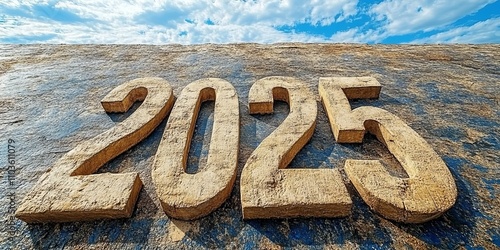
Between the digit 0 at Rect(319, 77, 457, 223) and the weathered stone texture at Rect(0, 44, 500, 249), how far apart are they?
0.25 ft

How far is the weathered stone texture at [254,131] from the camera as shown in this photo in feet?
4.88

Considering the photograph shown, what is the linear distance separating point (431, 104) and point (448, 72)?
51.2 inches

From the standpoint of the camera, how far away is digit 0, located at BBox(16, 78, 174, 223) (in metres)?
1.52

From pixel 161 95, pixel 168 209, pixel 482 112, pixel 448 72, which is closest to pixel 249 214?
pixel 168 209

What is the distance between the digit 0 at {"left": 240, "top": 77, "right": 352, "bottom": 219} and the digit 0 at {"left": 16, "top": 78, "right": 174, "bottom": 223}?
0.75 metres

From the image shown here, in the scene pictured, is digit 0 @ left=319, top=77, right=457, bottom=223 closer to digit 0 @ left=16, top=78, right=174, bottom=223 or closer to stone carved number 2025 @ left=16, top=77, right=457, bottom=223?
stone carved number 2025 @ left=16, top=77, right=457, bottom=223

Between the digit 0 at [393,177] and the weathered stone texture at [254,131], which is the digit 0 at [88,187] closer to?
the weathered stone texture at [254,131]

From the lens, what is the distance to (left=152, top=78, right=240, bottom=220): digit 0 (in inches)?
60.5

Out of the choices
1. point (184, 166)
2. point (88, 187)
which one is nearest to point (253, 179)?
point (184, 166)

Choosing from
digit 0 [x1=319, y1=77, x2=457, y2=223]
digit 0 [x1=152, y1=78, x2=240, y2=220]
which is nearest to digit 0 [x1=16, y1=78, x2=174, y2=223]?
digit 0 [x1=152, y1=78, x2=240, y2=220]

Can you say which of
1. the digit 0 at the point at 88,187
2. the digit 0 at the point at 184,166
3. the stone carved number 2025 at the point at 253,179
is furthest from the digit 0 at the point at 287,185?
the digit 0 at the point at 88,187

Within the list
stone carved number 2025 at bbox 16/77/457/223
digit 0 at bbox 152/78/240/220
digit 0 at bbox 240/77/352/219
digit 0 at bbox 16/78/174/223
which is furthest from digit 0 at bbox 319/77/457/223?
digit 0 at bbox 16/78/174/223

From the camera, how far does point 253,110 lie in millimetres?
2609

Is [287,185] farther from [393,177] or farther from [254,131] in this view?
[254,131]
